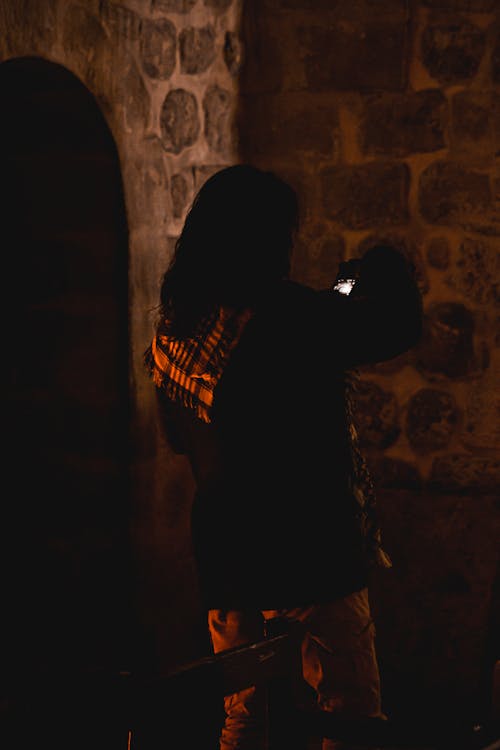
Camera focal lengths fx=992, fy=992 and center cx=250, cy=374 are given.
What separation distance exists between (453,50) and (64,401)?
1.76 metres

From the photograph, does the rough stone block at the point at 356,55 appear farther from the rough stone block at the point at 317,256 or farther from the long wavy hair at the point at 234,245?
the long wavy hair at the point at 234,245

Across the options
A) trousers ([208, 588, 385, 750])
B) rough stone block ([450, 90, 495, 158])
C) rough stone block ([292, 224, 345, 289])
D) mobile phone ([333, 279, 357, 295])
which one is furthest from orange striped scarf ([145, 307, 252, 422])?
rough stone block ([450, 90, 495, 158])

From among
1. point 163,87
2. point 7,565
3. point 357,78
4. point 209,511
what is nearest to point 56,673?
point 7,565

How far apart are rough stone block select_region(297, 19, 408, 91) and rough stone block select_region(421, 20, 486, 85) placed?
0.09 m

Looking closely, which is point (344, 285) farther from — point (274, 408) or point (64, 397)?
point (64, 397)

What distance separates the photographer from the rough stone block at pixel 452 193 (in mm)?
3418

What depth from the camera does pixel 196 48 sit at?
3.36 m

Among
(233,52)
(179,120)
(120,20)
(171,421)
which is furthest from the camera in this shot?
(233,52)

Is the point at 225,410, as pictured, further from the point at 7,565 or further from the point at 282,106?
the point at 282,106

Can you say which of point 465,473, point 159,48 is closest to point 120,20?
point 159,48

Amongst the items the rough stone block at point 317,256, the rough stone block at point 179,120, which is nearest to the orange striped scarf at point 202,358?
the rough stone block at point 179,120

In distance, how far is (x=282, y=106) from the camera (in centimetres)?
350

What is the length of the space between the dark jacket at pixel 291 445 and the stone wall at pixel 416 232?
149cm

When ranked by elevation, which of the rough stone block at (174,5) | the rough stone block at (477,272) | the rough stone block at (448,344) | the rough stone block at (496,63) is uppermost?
the rough stone block at (174,5)
